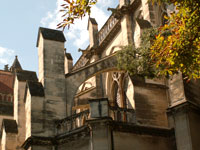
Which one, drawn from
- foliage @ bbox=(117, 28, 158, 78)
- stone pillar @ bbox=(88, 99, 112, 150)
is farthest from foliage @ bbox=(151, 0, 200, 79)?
stone pillar @ bbox=(88, 99, 112, 150)

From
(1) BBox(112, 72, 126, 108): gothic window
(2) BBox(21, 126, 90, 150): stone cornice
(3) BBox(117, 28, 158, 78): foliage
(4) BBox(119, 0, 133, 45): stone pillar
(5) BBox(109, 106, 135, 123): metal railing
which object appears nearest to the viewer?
(3) BBox(117, 28, 158, 78): foliage

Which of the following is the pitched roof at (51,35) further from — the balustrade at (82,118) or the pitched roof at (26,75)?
the balustrade at (82,118)

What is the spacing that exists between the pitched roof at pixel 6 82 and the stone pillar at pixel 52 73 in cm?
3456

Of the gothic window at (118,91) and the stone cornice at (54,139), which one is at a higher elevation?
the gothic window at (118,91)

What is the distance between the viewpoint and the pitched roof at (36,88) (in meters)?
16.5

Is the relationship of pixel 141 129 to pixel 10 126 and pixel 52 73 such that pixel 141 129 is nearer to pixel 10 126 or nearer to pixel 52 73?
pixel 52 73

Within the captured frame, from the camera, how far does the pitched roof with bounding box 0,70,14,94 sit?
51.8 m

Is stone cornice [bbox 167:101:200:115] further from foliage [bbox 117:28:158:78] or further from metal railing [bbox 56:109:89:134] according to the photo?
metal railing [bbox 56:109:89:134]

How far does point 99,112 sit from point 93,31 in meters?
12.3

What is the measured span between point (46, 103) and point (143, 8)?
6.49 meters

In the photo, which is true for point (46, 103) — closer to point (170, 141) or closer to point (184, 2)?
point (170, 141)

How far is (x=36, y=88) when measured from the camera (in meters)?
16.7

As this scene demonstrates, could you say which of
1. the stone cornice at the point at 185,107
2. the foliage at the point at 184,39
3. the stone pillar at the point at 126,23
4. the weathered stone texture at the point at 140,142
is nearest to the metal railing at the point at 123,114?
the weathered stone texture at the point at 140,142

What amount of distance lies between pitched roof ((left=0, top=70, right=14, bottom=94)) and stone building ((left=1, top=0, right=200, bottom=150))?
32.5m
